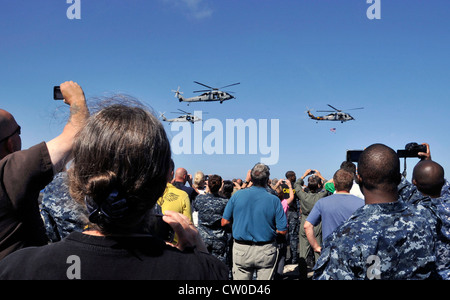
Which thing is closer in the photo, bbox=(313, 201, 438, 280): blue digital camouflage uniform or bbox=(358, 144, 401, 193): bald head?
bbox=(313, 201, 438, 280): blue digital camouflage uniform

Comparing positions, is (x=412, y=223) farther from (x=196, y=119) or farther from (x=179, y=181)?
(x=196, y=119)

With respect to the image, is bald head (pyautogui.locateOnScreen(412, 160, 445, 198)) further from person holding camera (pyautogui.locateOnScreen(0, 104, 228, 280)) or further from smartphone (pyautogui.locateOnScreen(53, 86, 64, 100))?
smartphone (pyautogui.locateOnScreen(53, 86, 64, 100))

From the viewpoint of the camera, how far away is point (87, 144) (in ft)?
3.88

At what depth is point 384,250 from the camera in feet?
7.32

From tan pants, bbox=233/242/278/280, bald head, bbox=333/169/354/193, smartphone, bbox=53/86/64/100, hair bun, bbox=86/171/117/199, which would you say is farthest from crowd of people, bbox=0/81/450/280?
tan pants, bbox=233/242/278/280

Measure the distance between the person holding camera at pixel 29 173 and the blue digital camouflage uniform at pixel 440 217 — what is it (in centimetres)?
233

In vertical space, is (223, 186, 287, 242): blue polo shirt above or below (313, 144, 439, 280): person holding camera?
below

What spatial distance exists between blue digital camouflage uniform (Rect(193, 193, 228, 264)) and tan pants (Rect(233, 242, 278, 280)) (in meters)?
0.63

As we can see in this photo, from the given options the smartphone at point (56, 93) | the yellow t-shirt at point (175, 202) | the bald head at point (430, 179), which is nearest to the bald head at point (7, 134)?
the smartphone at point (56, 93)

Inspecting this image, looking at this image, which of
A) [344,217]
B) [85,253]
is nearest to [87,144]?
[85,253]

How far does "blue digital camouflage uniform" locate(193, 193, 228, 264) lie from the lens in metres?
6.08

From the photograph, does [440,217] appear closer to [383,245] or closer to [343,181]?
[383,245]

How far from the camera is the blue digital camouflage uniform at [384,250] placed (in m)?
2.22

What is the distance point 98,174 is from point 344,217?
3838mm
